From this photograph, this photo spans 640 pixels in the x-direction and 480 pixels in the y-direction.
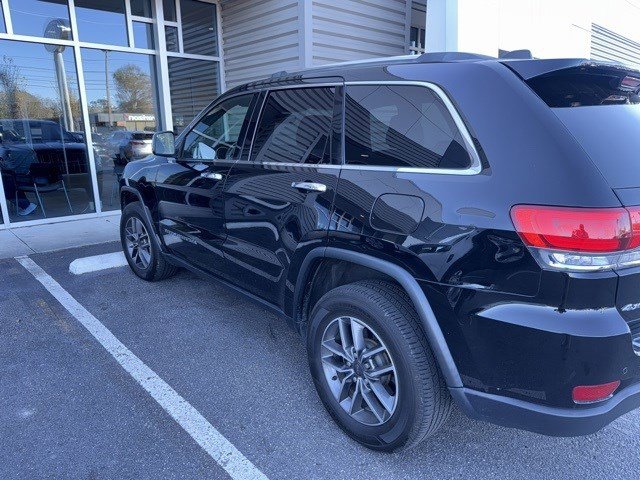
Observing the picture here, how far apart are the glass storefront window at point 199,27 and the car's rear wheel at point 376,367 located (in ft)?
24.3

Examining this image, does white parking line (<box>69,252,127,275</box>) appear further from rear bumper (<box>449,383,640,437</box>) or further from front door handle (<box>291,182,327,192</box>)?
rear bumper (<box>449,383,640,437</box>)

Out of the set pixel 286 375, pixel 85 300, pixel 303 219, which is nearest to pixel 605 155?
pixel 303 219

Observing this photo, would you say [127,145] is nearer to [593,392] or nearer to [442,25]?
[442,25]

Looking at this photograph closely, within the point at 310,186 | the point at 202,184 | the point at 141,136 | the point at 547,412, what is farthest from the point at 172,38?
the point at 547,412

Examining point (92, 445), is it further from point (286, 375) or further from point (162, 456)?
point (286, 375)

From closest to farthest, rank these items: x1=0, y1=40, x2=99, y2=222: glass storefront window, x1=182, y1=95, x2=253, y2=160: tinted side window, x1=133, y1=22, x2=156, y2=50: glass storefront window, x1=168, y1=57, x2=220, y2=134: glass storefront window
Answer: x1=182, y1=95, x2=253, y2=160: tinted side window, x1=0, y1=40, x2=99, y2=222: glass storefront window, x1=133, y1=22, x2=156, y2=50: glass storefront window, x1=168, y1=57, x2=220, y2=134: glass storefront window

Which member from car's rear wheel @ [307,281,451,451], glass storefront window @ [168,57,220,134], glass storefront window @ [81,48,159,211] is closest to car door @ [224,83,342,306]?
car's rear wheel @ [307,281,451,451]

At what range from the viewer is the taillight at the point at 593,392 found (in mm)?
1750

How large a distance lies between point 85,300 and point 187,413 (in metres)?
2.21

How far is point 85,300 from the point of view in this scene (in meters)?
4.32

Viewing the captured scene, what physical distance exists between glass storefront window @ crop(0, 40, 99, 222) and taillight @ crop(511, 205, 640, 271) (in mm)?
7526

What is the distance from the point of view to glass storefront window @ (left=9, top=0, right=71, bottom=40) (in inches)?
265

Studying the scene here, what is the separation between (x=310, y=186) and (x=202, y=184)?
129cm

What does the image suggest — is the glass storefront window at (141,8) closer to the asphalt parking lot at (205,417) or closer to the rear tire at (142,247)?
the rear tire at (142,247)
